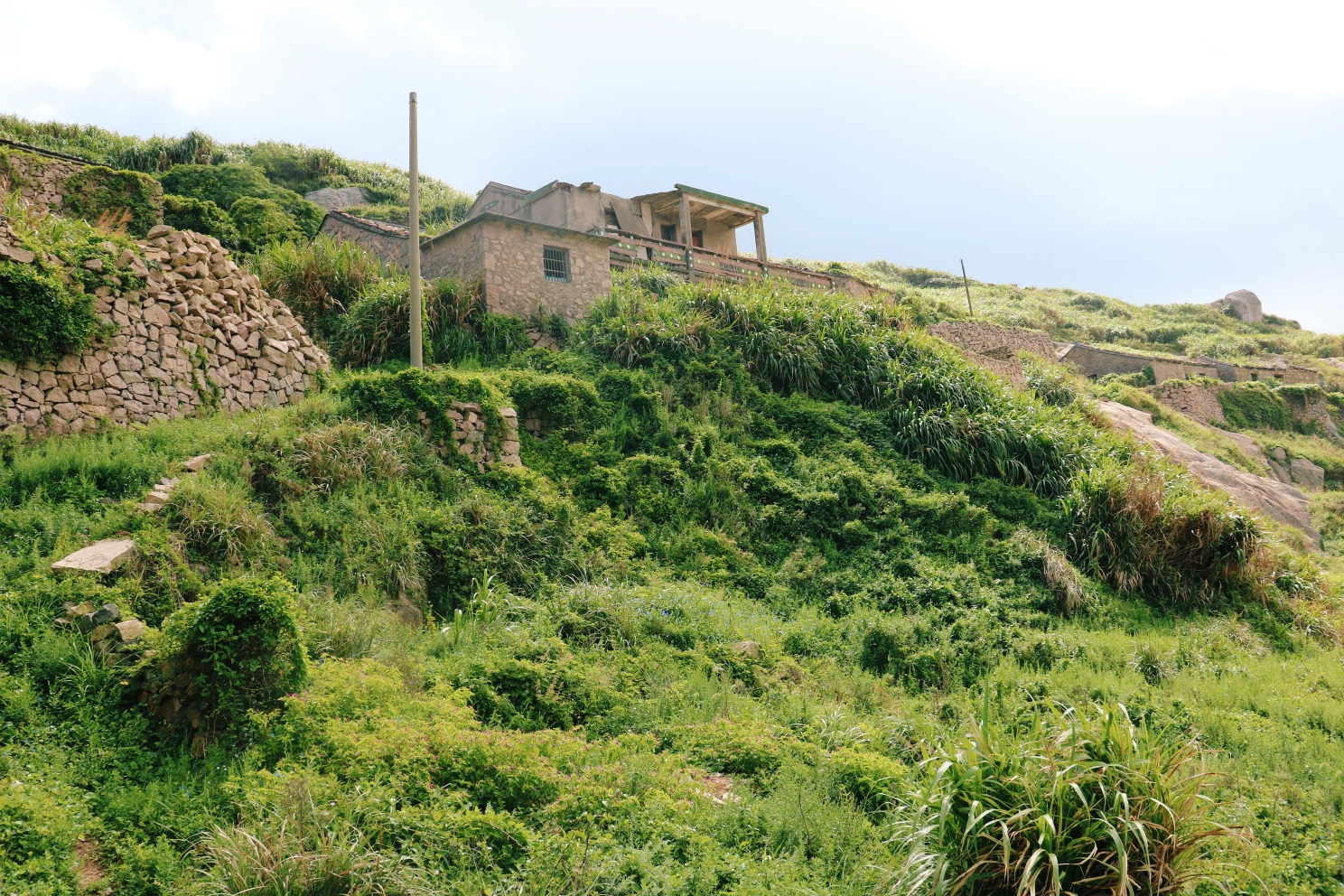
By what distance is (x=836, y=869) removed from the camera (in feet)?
19.3

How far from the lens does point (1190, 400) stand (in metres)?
28.7

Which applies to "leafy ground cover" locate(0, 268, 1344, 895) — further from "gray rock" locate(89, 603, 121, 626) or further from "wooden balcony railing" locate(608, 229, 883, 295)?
"wooden balcony railing" locate(608, 229, 883, 295)

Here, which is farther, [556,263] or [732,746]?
[556,263]

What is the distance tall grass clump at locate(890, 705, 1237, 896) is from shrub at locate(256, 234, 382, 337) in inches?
581

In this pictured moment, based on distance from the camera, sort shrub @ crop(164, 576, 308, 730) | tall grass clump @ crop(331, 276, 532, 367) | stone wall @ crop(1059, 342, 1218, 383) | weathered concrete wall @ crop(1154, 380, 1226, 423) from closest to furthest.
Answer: shrub @ crop(164, 576, 308, 730) → tall grass clump @ crop(331, 276, 532, 367) → weathered concrete wall @ crop(1154, 380, 1226, 423) → stone wall @ crop(1059, 342, 1218, 383)

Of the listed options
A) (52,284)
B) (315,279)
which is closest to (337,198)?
(315,279)

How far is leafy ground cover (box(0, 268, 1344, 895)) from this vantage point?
217 inches

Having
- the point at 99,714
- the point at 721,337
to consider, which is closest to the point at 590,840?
the point at 99,714

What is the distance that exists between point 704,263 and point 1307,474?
734 inches

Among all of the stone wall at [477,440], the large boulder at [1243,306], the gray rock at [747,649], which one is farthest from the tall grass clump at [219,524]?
the large boulder at [1243,306]

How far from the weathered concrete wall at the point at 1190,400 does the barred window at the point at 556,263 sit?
66.1 feet

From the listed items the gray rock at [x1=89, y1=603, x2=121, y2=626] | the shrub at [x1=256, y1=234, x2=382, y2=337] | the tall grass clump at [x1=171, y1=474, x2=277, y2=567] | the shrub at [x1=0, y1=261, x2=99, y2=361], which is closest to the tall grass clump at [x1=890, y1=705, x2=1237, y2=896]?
the gray rock at [x1=89, y1=603, x2=121, y2=626]

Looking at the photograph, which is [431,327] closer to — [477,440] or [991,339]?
[477,440]

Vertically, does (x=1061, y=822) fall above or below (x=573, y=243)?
below
